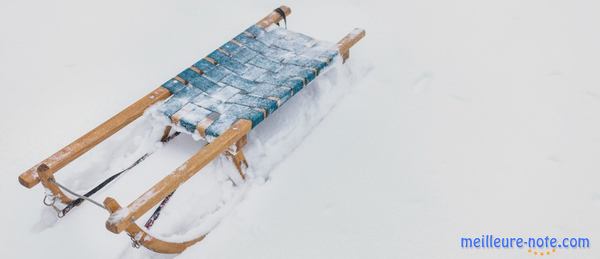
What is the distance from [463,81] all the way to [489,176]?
922 mm

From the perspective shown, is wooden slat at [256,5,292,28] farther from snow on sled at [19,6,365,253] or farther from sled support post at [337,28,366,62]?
sled support post at [337,28,366,62]

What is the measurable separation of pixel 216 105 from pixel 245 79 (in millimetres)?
320

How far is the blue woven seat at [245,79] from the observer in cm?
277

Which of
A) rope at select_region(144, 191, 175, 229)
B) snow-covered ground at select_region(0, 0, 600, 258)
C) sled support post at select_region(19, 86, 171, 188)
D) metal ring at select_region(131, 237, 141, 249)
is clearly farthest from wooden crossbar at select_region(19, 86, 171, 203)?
metal ring at select_region(131, 237, 141, 249)

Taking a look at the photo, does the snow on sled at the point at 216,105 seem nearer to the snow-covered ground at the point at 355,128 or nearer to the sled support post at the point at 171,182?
the sled support post at the point at 171,182

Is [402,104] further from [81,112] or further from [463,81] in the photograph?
[81,112]

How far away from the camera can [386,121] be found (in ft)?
10.2

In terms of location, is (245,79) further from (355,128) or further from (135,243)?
(135,243)

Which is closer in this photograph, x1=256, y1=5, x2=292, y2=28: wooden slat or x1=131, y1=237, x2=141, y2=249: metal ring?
x1=131, y1=237, x2=141, y2=249: metal ring

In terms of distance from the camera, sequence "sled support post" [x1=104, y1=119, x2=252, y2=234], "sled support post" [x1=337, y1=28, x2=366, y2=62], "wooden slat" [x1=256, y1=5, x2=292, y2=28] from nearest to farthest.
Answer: "sled support post" [x1=104, y1=119, x2=252, y2=234], "sled support post" [x1=337, y1=28, x2=366, y2=62], "wooden slat" [x1=256, y1=5, x2=292, y2=28]

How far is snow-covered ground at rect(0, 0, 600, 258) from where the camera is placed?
250 centimetres

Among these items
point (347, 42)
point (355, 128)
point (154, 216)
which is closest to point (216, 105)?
point (154, 216)

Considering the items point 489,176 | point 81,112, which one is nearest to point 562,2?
point 489,176

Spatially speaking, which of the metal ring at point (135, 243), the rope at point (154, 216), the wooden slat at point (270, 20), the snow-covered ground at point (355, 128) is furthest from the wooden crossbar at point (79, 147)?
the wooden slat at point (270, 20)
